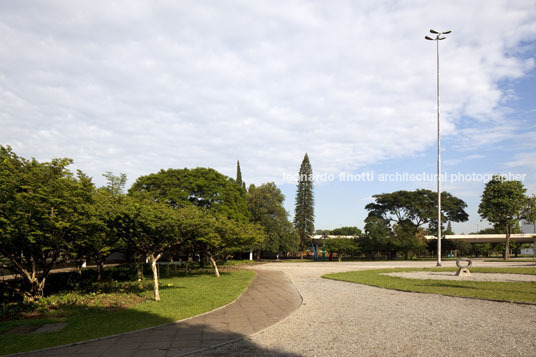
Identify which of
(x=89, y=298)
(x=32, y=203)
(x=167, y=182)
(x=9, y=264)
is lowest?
(x=89, y=298)

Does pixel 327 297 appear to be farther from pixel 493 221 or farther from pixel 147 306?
pixel 493 221

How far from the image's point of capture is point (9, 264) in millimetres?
12641

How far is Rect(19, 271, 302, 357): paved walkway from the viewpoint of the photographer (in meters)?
6.32

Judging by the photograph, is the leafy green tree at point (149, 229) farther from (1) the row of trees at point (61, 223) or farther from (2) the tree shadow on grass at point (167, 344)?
(2) the tree shadow on grass at point (167, 344)

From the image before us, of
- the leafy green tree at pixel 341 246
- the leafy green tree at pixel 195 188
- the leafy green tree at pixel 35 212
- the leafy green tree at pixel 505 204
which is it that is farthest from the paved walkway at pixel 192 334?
Answer: the leafy green tree at pixel 505 204

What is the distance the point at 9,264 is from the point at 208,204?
22.6 m

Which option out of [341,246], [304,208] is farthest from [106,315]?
[304,208]

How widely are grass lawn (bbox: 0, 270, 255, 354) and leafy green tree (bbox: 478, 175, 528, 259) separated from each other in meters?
41.2

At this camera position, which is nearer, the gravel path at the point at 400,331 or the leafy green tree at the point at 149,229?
the gravel path at the point at 400,331

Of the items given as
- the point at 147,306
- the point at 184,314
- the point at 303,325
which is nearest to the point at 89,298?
the point at 147,306

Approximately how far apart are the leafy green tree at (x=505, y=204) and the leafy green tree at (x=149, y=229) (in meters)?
43.2

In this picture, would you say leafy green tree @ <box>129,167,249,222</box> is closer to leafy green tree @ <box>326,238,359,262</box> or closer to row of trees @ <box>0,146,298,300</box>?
row of trees @ <box>0,146,298,300</box>

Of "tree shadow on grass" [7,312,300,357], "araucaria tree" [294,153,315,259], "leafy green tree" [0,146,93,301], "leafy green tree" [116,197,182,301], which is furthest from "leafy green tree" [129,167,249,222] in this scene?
"araucaria tree" [294,153,315,259]

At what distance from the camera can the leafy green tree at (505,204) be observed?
140ft
